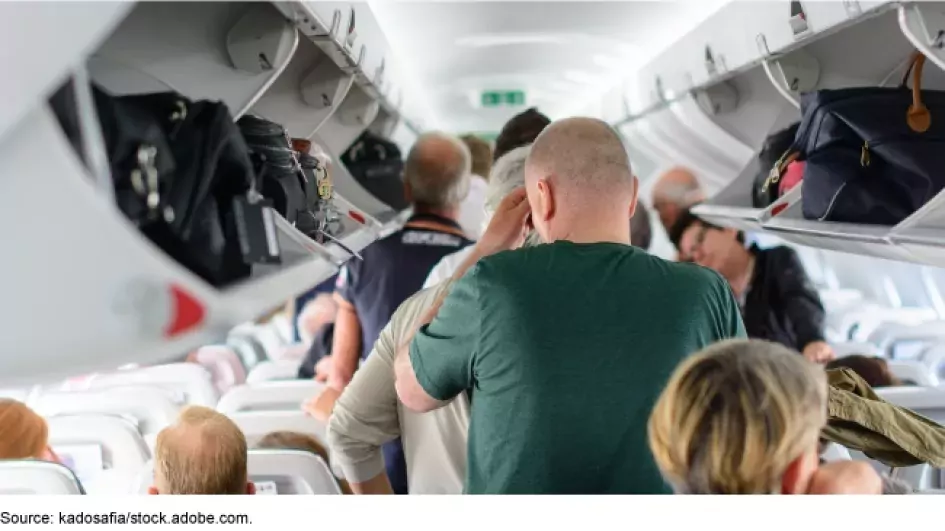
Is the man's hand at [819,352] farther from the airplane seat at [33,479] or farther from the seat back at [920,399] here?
the airplane seat at [33,479]

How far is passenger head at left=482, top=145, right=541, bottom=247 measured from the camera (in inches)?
69.0

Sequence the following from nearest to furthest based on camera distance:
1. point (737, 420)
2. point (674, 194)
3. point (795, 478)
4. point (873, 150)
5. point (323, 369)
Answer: point (737, 420)
point (795, 478)
point (873, 150)
point (323, 369)
point (674, 194)

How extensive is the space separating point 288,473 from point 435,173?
0.72 metres

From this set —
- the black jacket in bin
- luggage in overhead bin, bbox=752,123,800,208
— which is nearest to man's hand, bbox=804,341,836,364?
the black jacket in bin

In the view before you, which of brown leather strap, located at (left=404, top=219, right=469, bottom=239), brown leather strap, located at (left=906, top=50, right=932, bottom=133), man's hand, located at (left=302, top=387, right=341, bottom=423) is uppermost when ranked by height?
brown leather strap, located at (left=906, top=50, right=932, bottom=133)

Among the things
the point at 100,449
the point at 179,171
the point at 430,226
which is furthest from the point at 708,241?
the point at 100,449

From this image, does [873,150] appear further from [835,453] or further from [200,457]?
[200,457]

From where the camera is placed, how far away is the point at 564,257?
1559 mm

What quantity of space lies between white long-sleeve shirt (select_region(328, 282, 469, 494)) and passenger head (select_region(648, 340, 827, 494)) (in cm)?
48

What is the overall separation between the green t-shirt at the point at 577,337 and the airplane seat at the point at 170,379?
1.86ft

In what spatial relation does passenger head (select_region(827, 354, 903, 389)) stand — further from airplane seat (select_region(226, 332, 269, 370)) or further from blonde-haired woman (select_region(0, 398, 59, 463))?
blonde-haired woman (select_region(0, 398, 59, 463))

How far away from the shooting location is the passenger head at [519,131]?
6.06ft

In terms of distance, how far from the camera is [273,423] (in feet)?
6.59

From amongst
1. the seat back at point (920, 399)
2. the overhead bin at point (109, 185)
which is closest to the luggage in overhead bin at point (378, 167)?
the overhead bin at point (109, 185)
